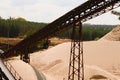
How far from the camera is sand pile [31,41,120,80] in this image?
37.5 metres

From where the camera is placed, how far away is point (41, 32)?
1258 inches

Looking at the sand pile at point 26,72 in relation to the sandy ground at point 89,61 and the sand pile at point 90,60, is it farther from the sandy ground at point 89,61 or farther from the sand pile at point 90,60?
the sand pile at point 90,60

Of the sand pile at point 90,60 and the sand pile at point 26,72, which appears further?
the sand pile at point 90,60

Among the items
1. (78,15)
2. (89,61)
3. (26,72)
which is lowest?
(89,61)

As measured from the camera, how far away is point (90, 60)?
44.5 meters

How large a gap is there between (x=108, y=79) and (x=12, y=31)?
78.2 metres

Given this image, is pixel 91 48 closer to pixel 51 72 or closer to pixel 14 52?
pixel 51 72

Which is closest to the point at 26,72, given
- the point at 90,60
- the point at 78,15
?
the point at 78,15

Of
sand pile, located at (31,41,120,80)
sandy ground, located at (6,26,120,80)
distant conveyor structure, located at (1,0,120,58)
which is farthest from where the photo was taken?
sand pile, located at (31,41,120,80)

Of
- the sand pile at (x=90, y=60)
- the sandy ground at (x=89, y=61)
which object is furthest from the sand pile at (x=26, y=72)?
the sand pile at (x=90, y=60)

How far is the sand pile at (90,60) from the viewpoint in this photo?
37531mm

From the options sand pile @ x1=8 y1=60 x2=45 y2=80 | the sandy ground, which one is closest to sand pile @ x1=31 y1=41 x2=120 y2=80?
the sandy ground

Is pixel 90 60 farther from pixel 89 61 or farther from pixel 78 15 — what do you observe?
pixel 78 15

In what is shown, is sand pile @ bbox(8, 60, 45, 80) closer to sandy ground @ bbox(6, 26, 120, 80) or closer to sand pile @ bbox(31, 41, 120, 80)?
sandy ground @ bbox(6, 26, 120, 80)
